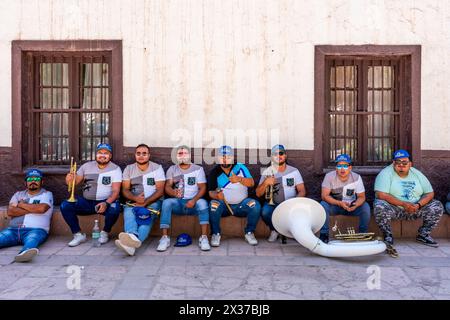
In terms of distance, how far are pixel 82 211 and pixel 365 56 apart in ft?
15.8

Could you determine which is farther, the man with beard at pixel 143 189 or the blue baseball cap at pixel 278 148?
the blue baseball cap at pixel 278 148

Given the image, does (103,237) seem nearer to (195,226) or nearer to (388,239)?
→ (195,226)

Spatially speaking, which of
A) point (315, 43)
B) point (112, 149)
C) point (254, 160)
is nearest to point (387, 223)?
point (254, 160)

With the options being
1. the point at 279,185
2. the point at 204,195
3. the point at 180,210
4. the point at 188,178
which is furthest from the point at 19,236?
the point at 279,185

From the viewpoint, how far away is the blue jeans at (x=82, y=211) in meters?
5.55

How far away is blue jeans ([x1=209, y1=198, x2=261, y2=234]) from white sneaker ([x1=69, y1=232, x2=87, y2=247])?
1.79 m

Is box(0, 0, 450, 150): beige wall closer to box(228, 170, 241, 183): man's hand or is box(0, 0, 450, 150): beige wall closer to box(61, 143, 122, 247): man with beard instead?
box(61, 143, 122, 247): man with beard

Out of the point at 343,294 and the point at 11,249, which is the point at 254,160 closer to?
the point at 343,294

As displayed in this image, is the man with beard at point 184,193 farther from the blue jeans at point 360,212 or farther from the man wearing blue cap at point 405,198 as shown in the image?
the man wearing blue cap at point 405,198

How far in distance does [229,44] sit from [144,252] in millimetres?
3319

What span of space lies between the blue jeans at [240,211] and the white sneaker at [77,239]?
1.79 metres

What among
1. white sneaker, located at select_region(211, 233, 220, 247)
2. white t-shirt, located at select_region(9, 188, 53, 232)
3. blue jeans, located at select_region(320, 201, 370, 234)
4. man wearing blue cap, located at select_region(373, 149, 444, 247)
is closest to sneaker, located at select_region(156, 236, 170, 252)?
white sneaker, located at select_region(211, 233, 220, 247)

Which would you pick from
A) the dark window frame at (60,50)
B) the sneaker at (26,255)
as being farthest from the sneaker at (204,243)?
the sneaker at (26,255)

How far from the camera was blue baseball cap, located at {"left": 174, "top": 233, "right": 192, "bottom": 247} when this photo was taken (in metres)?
5.52
